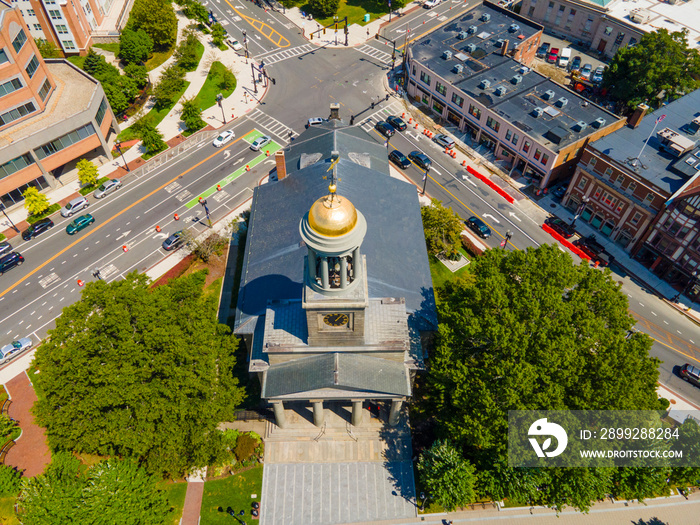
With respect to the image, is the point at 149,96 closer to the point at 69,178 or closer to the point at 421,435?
the point at 69,178

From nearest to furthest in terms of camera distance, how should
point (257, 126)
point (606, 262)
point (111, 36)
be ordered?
1. point (606, 262)
2. point (257, 126)
3. point (111, 36)

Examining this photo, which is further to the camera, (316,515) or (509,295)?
→ (316,515)

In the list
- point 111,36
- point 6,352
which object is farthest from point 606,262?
point 111,36

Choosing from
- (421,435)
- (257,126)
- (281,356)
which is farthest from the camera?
(257,126)

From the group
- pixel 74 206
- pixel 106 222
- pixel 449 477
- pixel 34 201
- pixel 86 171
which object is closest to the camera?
pixel 449 477

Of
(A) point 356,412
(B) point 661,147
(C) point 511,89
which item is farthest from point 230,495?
(C) point 511,89

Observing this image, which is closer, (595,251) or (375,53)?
(595,251)

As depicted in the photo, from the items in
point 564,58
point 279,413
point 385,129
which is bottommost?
point 279,413

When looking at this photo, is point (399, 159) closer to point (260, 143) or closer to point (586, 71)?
point (260, 143)
